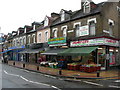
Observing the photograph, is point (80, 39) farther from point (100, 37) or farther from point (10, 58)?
point (10, 58)

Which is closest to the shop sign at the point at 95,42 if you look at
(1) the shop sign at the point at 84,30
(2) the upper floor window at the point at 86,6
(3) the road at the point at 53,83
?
(1) the shop sign at the point at 84,30

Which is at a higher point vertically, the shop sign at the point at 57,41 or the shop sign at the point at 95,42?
Answer: the shop sign at the point at 57,41

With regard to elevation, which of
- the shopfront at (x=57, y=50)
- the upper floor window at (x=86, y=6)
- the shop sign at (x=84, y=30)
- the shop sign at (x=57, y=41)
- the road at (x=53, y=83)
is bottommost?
the road at (x=53, y=83)

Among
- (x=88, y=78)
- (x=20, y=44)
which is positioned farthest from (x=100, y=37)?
(x=20, y=44)

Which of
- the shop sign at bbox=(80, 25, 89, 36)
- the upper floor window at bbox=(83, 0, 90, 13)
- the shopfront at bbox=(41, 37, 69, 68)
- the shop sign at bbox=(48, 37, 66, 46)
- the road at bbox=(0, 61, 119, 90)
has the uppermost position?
the upper floor window at bbox=(83, 0, 90, 13)

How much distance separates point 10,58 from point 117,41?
33534 mm

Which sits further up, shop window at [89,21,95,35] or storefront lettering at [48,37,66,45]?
shop window at [89,21,95,35]

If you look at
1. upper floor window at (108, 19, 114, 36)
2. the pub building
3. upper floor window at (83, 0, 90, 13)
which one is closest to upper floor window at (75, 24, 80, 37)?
the pub building

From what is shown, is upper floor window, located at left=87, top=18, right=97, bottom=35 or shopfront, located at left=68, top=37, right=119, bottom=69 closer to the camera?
shopfront, located at left=68, top=37, right=119, bottom=69

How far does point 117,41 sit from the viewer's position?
1828cm

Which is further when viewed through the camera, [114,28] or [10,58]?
[10,58]

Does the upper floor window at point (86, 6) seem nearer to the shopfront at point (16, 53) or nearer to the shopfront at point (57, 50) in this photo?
the shopfront at point (57, 50)

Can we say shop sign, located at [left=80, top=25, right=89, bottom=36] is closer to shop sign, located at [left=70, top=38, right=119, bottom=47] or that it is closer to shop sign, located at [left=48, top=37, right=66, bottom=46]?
shop sign, located at [left=70, top=38, right=119, bottom=47]

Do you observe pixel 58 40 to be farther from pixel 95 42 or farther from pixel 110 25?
pixel 110 25
